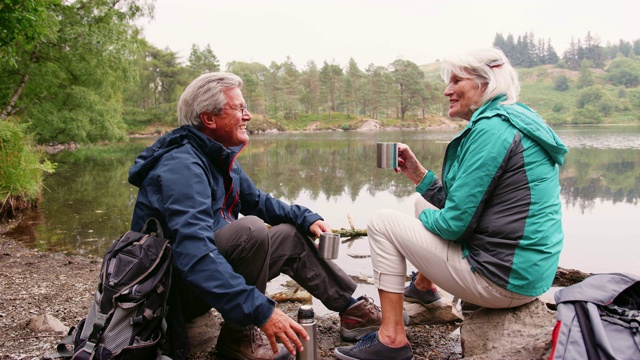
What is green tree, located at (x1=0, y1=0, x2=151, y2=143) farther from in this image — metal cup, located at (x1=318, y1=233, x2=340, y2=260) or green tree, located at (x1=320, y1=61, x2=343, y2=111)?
green tree, located at (x1=320, y1=61, x2=343, y2=111)

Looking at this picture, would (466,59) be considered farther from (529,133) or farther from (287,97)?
(287,97)

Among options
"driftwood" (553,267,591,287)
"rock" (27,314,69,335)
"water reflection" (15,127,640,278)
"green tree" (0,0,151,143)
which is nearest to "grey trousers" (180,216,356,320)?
"rock" (27,314,69,335)

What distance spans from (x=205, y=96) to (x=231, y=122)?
218 millimetres

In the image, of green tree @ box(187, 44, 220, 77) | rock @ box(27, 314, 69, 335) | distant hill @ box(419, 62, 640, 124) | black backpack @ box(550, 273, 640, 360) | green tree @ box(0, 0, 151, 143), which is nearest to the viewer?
black backpack @ box(550, 273, 640, 360)

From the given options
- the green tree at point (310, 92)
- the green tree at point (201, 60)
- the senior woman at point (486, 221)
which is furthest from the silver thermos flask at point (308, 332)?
the green tree at point (310, 92)

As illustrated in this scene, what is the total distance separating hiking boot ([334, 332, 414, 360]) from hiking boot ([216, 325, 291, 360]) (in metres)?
0.40

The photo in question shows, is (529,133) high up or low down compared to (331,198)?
up

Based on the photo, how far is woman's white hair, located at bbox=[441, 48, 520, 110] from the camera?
9.30ft

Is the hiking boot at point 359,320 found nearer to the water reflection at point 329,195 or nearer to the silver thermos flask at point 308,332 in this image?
the silver thermos flask at point 308,332

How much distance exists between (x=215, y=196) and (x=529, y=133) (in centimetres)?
178

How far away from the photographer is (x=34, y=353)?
10.0ft

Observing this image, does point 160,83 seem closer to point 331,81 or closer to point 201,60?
point 201,60

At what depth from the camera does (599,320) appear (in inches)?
79.6

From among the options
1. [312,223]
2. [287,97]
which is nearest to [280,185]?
[312,223]
